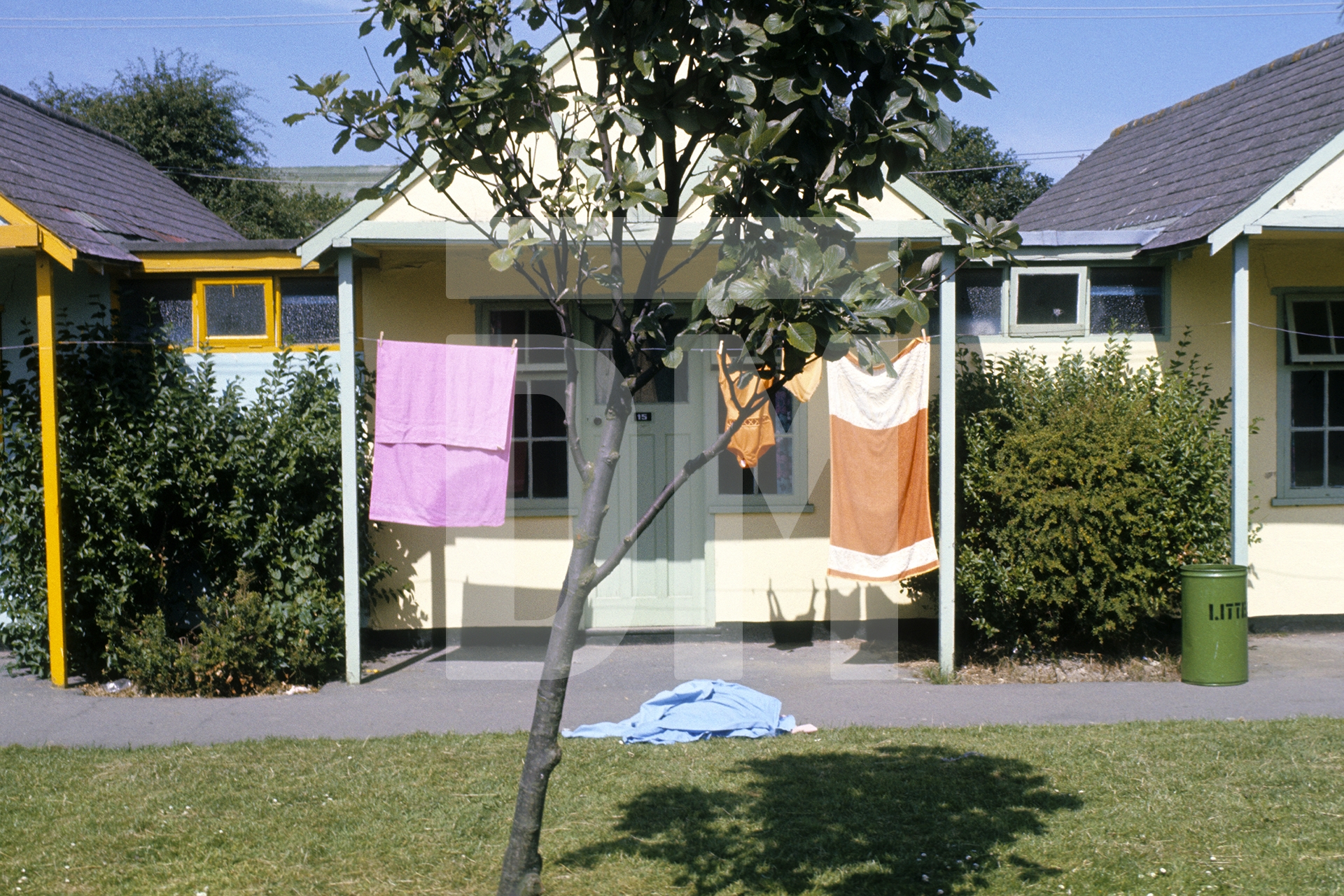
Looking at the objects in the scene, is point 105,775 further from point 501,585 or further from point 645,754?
point 501,585

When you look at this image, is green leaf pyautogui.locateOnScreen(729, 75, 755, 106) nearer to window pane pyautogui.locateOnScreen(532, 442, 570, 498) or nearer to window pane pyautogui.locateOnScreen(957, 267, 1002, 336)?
window pane pyautogui.locateOnScreen(957, 267, 1002, 336)

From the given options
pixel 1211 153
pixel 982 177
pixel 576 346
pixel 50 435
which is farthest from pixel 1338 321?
pixel 982 177

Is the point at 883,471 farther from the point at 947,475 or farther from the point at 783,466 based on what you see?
the point at 783,466

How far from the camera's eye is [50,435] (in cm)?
726

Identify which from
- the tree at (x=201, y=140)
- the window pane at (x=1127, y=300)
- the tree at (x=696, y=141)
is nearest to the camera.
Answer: the tree at (x=696, y=141)

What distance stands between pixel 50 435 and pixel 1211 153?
9157 mm

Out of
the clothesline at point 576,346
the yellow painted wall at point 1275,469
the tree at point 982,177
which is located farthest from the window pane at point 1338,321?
the tree at point 982,177

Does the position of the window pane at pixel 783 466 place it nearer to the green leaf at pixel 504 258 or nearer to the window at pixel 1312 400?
the window at pixel 1312 400

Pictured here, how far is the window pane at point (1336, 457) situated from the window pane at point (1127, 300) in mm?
1791

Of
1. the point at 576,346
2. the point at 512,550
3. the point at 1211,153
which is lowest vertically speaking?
the point at 512,550

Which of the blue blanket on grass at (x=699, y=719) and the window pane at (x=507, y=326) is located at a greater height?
the window pane at (x=507, y=326)

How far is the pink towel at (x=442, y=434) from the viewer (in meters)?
7.30

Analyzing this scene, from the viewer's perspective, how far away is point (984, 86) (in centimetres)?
314

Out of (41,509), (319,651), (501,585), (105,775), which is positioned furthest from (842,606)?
(41,509)
